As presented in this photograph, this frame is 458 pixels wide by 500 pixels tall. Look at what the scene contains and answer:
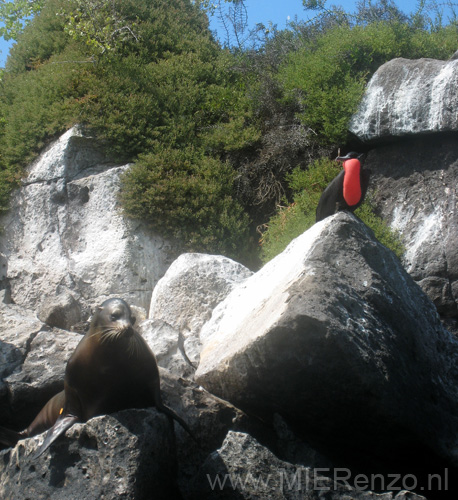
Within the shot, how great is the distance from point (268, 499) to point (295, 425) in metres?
0.64

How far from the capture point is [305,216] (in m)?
7.99

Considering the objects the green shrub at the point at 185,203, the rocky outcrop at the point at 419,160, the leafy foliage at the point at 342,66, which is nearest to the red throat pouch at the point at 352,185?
the rocky outcrop at the point at 419,160

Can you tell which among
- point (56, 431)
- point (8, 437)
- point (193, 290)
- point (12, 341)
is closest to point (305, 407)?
point (56, 431)

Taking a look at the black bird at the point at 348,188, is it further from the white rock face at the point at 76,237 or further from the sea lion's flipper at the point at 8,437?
the sea lion's flipper at the point at 8,437

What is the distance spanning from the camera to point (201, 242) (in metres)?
7.82

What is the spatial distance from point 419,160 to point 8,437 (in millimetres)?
6517

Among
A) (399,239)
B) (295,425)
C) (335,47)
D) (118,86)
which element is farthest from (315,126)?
(295,425)

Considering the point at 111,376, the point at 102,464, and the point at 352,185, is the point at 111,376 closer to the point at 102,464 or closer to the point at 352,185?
the point at 102,464

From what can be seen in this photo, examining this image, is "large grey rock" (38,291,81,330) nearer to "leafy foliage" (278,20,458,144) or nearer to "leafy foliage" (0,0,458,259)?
"leafy foliage" (0,0,458,259)

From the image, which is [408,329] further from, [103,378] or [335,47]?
[335,47]

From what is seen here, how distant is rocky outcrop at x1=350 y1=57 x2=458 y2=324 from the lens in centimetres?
743

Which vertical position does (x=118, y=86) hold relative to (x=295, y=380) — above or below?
above

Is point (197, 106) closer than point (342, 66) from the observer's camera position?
No

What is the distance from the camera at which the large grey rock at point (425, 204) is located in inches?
289
